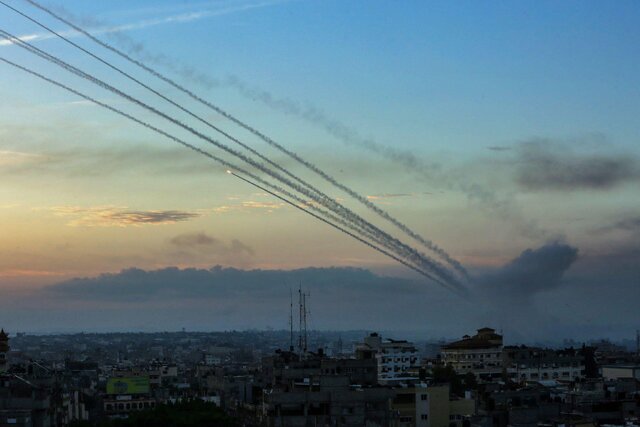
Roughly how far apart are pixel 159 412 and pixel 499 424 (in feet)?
68.7

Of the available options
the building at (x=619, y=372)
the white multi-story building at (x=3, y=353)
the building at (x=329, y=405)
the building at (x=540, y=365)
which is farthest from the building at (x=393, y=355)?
the building at (x=329, y=405)

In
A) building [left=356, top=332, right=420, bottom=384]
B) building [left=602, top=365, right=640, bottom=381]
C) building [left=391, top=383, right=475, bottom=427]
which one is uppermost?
building [left=356, top=332, right=420, bottom=384]

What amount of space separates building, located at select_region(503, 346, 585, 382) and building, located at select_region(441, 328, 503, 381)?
1.53 metres

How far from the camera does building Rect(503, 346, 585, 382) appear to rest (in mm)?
114287

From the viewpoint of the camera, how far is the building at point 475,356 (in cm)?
11812

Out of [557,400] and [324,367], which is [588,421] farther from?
[324,367]

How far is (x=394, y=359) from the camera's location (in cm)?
11512

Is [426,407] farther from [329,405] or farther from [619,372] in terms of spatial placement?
[619,372]

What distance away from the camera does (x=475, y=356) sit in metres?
122

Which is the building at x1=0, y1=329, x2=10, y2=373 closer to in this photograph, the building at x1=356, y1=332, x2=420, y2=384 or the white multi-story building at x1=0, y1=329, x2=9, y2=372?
the white multi-story building at x1=0, y1=329, x2=9, y2=372

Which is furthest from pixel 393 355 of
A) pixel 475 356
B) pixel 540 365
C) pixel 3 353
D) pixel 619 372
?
pixel 3 353

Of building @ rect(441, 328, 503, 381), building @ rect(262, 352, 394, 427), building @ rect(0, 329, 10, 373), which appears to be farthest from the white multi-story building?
building @ rect(441, 328, 503, 381)

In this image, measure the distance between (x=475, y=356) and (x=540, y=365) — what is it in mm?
8473

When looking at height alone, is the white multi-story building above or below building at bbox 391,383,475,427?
above
